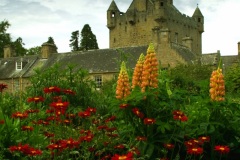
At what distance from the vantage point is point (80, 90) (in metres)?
12.6

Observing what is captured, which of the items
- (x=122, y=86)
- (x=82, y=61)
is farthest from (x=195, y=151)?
(x=82, y=61)

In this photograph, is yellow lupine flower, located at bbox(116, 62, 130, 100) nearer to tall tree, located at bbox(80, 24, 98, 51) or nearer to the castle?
the castle

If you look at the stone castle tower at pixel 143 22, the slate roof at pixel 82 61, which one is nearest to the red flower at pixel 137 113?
the slate roof at pixel 82 61

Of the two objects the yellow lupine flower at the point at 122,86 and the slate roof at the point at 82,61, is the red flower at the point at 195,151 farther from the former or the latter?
the slate roof at the point at 82,61

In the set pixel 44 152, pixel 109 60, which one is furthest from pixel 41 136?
pixel 109 60

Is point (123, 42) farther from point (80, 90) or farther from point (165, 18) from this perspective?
point (80, 90)

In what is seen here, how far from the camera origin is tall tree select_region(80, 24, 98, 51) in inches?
2942

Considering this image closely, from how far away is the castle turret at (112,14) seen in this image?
221 ft

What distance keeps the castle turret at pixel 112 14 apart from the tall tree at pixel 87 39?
317 inches

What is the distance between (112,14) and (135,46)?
23.7 meters

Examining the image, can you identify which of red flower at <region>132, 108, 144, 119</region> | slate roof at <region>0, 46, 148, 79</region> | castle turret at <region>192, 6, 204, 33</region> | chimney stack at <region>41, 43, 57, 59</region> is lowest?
red flower at <region>132, 108, 144, 119</region>

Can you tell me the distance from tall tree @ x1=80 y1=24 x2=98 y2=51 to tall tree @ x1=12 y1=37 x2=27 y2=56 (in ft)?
30.4

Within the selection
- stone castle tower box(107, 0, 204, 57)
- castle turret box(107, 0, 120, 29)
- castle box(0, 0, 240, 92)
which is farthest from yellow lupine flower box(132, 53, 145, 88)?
castle turret box(107, 0, 120, 29)

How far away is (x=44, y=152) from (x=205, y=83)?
3192 millimetres
